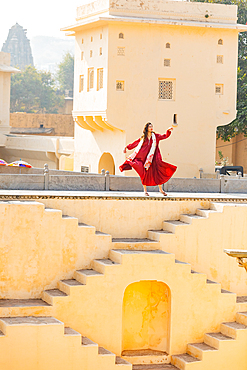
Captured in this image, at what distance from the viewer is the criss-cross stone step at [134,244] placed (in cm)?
1351

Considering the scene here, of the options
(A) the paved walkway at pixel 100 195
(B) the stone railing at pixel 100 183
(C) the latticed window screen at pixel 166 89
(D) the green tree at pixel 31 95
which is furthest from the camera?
(D) the green tree at pixel 31 95

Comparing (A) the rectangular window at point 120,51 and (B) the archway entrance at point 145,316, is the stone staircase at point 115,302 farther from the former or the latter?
(A) the rectangular window at point 120,51

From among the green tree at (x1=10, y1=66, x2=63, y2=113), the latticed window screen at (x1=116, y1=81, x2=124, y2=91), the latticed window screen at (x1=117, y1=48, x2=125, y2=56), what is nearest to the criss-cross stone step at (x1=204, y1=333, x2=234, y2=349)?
the latticed window screen at (x1=116, y1=81, x2=124, y2=91)

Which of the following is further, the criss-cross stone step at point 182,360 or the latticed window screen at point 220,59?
the latticed window screen at point 220,59

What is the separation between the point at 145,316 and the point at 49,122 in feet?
104

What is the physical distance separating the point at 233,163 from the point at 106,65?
13.2 meters

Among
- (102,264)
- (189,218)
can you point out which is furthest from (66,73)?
(102,264)

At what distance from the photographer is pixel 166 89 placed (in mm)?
22047

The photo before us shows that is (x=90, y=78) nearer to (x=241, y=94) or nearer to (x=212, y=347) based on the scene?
(x=241, y=94)

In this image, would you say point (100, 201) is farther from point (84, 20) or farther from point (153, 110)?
point (84, 20)

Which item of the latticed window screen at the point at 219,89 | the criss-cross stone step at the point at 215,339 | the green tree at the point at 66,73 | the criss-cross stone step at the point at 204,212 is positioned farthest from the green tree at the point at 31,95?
the criss-cross stone step at the point at 215,339

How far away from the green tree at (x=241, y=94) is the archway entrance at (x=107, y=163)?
20.0 ft

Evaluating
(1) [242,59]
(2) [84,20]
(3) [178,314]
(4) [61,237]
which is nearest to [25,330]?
(4) [61,237]

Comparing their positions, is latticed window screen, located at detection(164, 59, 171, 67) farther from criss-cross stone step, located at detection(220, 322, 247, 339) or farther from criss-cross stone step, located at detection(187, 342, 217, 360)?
criss-cross stone step, located at detection(187, 342, 217, 360)
